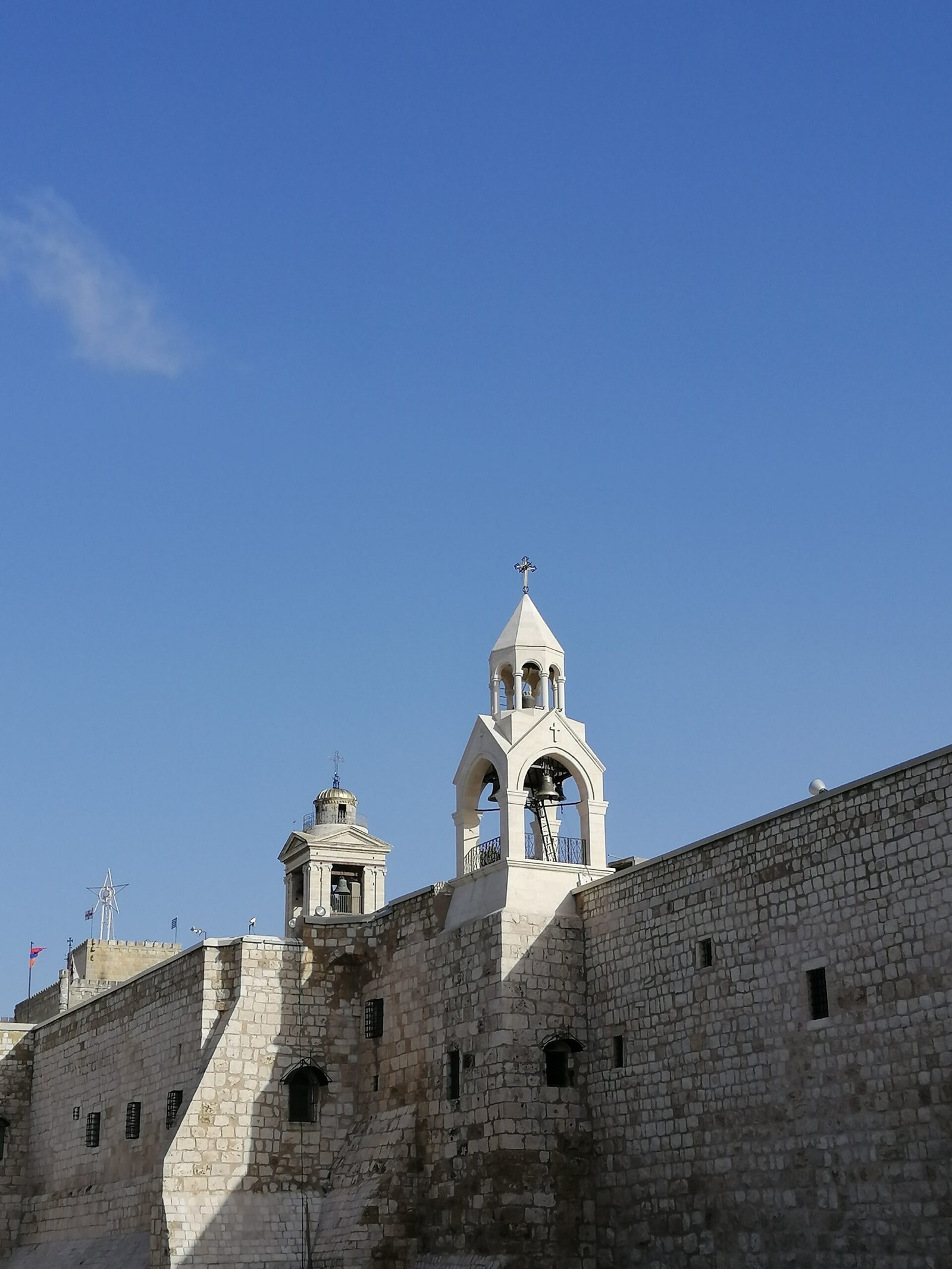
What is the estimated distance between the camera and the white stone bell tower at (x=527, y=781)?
25719 mm

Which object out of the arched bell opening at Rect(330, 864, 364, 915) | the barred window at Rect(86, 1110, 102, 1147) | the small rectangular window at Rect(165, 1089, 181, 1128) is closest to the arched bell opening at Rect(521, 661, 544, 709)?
the small rectangular window at Rect(165, 1089, 181, 1128)

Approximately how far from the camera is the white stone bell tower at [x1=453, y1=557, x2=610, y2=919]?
25.7 m

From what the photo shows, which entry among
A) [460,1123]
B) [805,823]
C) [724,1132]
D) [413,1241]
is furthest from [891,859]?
[413,1241]

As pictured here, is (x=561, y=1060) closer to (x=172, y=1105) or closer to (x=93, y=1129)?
(x=172, y=1105)

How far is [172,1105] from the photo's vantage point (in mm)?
28906

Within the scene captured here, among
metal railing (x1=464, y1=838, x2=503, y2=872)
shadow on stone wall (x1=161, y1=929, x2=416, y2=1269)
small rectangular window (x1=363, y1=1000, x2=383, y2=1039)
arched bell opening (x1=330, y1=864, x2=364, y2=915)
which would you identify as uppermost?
arched bell opening (x1=330, y1=864, x2=364, y2=915)

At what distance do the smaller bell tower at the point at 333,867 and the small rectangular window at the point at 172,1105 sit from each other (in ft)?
53.1

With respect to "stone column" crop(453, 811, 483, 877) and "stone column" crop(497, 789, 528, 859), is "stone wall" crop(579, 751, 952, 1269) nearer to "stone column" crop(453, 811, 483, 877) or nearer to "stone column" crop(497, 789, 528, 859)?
"stone column" crop(497, 789, 528, 859)

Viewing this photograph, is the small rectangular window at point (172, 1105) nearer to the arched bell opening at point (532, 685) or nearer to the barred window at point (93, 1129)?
the barred window at point (93, 1129)

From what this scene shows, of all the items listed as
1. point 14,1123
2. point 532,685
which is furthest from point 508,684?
point 14,1123

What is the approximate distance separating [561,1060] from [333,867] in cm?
2263

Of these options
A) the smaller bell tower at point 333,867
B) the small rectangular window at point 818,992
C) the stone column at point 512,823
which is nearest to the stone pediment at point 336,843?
the smaller bell tower at point 333,867

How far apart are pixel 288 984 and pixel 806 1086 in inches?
460

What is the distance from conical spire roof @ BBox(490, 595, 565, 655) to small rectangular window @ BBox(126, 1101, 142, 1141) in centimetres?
1198
